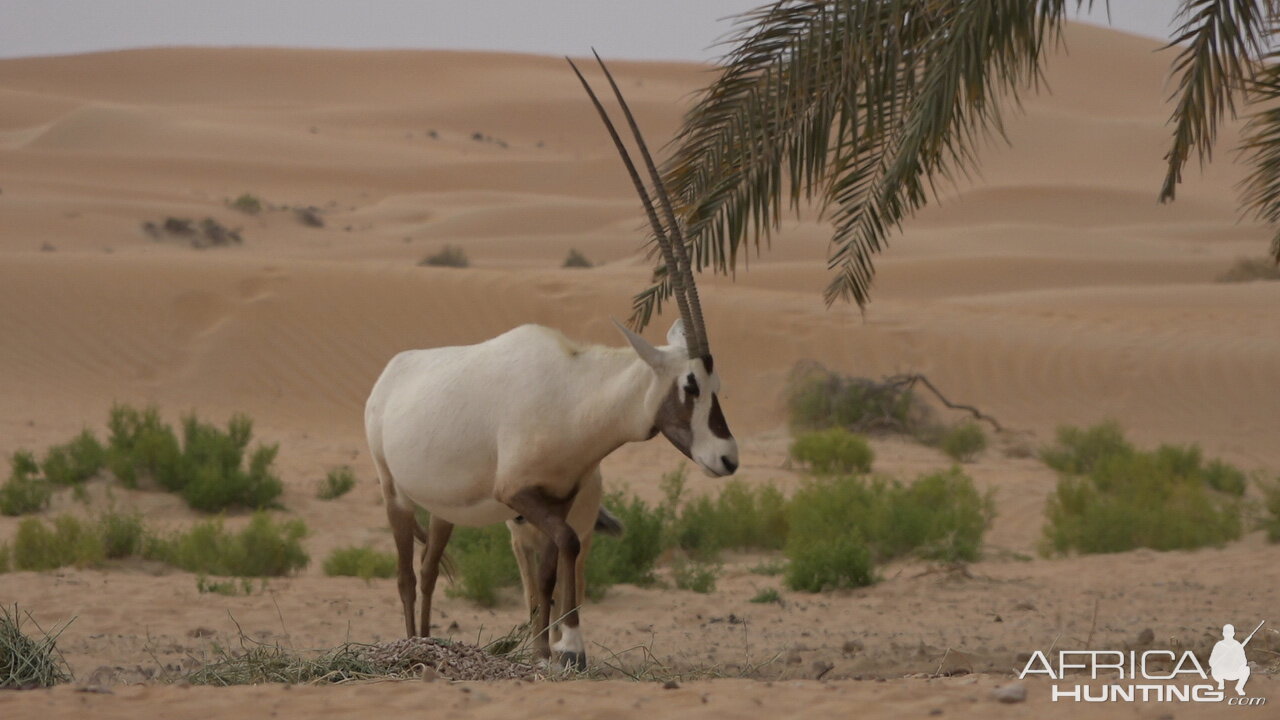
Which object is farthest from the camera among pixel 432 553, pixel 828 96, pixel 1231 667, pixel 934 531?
pixel 934 531

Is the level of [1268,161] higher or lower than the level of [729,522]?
higher

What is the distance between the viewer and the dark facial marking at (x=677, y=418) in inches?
204

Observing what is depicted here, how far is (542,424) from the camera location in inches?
218

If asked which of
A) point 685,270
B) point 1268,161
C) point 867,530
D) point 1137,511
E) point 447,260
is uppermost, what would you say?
point 1268,161

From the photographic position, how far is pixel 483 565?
883 centimetres

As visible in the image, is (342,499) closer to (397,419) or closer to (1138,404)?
(397,419)

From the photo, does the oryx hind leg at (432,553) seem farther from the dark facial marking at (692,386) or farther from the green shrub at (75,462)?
the green shrub at (75,462)

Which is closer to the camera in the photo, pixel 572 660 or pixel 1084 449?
pixel 572 660

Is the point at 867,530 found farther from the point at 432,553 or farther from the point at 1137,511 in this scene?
the point at 432,553

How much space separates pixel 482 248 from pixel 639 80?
65.7m

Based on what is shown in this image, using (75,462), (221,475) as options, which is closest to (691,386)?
(221,475)

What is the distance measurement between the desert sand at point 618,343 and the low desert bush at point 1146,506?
1.40 ft

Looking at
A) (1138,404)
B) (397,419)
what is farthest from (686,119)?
(1138,404)

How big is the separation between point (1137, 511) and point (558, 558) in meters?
7.30
